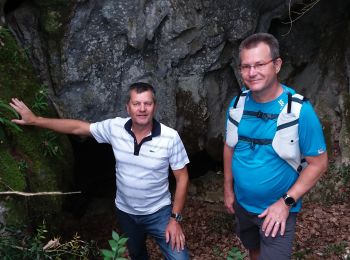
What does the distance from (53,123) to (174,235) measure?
158cm

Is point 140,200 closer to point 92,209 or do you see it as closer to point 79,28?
point 79,28

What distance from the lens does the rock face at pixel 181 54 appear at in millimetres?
6000

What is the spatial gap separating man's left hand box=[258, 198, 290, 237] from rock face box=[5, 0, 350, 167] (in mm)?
3678

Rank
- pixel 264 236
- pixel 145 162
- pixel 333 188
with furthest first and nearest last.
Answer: pixel 333 188
pixel 145 162
pixel 264 236

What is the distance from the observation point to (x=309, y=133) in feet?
10.7

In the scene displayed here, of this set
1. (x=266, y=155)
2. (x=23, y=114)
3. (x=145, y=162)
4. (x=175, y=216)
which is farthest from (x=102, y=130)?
(x=266, y=155)

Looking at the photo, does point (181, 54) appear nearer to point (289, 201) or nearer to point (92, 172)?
point (92, 172)

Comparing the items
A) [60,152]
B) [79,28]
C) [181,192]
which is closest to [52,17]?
[79,28]

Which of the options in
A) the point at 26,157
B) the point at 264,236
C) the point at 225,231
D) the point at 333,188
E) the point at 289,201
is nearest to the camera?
the point at 289,201

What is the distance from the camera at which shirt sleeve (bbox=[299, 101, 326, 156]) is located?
322 centimetres

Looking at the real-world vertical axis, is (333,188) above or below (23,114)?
below

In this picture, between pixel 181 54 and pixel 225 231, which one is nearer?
pixel 181 54

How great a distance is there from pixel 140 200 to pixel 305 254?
302cm

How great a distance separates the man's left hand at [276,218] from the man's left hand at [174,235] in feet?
2.67
